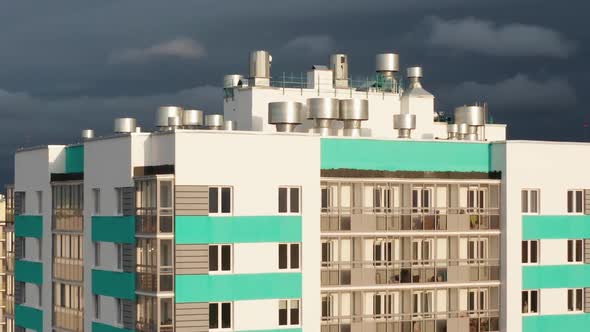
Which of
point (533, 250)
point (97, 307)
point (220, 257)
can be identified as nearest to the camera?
point (220, 257)

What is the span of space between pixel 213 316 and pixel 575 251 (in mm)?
22382

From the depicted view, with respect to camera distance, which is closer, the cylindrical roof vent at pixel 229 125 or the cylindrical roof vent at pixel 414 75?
the cylindrical roof vent at pixel 229 125

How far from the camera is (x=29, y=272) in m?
81.9

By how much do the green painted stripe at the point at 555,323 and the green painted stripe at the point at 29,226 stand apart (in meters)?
30.7

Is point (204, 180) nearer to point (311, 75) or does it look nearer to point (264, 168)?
point (264, 168)

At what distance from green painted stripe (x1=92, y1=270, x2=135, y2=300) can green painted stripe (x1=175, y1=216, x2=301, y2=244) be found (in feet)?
16.1

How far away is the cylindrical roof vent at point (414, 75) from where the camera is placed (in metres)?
87.2

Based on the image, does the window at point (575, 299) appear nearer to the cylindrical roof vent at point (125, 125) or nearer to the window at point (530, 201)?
the window at point (530, 201)

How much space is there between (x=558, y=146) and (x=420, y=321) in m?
12.9

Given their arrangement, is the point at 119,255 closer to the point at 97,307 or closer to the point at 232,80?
the point at 97,307

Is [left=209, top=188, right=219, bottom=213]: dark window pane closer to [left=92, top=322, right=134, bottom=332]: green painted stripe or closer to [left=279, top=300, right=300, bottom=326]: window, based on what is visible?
[left=279, top=300, right=300, bottom=326]: window

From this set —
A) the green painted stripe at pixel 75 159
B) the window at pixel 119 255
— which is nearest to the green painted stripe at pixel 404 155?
the window at pixel 119 255

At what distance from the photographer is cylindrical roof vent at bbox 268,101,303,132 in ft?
233

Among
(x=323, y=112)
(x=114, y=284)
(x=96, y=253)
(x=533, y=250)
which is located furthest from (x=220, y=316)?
(x=533, y=250)
